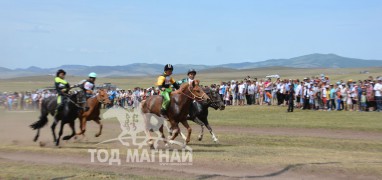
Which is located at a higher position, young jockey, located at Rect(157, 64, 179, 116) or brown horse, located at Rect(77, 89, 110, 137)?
young jockey, located at Rect(157, 64, 179, 116)

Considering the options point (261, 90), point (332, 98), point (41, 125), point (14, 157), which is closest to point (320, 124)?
point (332, 98)

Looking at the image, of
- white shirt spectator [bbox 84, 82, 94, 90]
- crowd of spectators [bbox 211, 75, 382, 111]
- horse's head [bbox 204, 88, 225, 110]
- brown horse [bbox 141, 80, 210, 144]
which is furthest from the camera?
crowd of spectators [bbox 211, 75, 382, 111]

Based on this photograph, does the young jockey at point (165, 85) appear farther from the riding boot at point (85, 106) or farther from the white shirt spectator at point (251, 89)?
the white shirt spectator at point (251, 89)

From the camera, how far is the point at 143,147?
60.5 ft

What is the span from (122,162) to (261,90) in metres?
25.7

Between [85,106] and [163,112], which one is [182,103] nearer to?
[163,112]

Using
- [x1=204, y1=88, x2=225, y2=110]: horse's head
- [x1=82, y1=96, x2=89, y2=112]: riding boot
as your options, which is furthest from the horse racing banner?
[x1=204, y1=88, x2=225, y2=110]: horse's head

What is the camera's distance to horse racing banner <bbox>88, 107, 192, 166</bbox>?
15617 mm

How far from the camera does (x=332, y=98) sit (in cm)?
3425

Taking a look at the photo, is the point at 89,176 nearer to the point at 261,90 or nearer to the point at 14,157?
the point at 14,157

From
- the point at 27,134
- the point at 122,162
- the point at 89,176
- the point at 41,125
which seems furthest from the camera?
the point at 27,134

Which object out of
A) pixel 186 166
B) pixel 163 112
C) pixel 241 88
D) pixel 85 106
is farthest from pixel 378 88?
pixel 186 166

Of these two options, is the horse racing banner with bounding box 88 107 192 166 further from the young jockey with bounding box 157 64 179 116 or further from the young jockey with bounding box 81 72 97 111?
the young jockey with bounding box 81 72 97 111

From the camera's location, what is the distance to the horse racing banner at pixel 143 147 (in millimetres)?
15617
